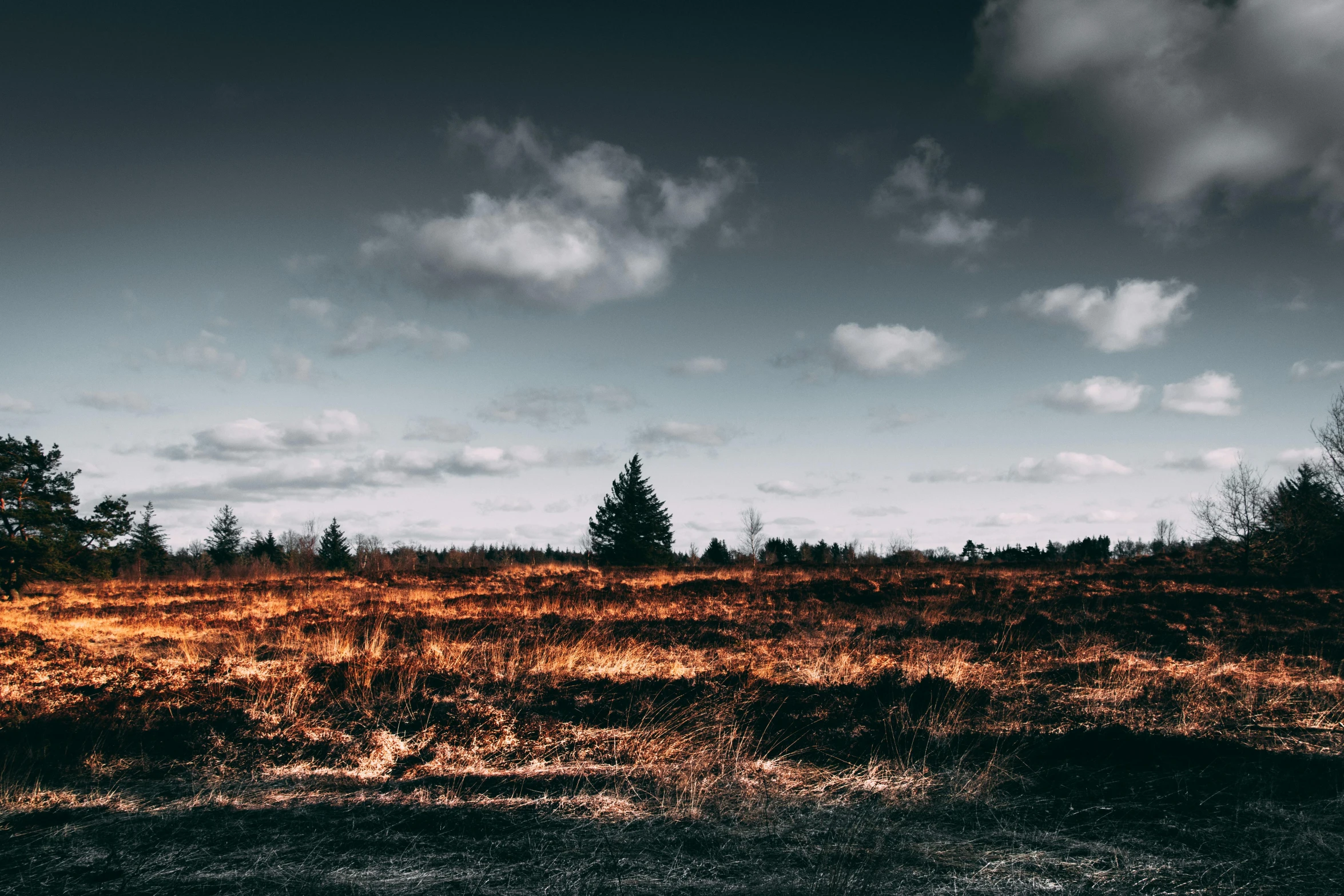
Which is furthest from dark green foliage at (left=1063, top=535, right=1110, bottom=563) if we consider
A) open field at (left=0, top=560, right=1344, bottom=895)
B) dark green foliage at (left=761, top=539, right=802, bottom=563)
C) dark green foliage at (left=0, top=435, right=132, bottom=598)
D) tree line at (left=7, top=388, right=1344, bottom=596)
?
dark green foliage at (left=0, top=435, right=132, bottom=598)

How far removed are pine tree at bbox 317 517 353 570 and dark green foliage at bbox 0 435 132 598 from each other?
89.2ft

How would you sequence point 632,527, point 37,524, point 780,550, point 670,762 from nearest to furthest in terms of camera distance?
point 670,762 → point 37,524 → point 632,527 → point 780,550

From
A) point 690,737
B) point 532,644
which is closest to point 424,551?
point 532,644

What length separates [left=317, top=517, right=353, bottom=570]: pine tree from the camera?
52.9m

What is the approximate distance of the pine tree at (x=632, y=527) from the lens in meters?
47.9

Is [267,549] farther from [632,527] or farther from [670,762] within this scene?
[670,762]

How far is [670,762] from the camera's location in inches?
224

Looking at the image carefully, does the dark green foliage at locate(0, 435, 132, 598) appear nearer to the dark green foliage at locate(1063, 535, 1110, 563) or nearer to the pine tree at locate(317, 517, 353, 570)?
the pine tree at locate(317, 517, 353, 570)

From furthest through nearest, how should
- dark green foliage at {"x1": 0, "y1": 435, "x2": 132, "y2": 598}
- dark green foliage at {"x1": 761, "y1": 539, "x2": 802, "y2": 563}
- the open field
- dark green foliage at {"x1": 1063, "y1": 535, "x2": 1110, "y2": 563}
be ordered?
dark green foliage at {"x1": 761, "y1": 539, "x2": 802, "y2": 563} → dark green foliage at {"x1": 1063, "y1": 535, "x2": 1110, "y2": 563} → dark green foliage at {"x1": 0, "y1": 435, "x2": 132, "y2": 598} → the open field

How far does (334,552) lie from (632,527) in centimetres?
2522

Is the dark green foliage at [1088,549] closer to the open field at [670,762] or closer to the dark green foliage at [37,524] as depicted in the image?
the open field at [670,762]

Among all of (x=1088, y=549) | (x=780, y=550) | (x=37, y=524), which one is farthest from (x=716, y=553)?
(x=37, y=524)

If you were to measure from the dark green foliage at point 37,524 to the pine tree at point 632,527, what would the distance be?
2895 centimetres

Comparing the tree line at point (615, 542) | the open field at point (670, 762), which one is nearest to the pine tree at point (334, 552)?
the tree line at point (615, 542)
